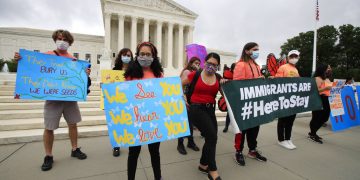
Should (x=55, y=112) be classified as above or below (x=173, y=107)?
below

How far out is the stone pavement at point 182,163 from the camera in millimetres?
2797

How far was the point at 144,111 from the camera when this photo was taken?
6.95 feet

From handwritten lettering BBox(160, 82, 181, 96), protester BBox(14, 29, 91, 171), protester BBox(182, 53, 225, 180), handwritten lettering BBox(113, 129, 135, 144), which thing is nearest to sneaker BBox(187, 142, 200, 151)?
protester BBox(182, 53, 225, 180)

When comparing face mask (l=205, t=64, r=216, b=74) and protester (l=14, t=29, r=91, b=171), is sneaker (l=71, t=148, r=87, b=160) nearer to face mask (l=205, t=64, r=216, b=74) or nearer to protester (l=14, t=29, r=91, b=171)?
protester (l=14, t=29, r=91, b=171)

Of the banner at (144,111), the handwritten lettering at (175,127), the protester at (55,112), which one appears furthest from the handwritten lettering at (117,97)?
the protester at (55,112)

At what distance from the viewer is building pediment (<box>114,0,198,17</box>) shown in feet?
117

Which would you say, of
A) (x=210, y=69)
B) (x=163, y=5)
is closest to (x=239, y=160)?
(x=210, y=69)

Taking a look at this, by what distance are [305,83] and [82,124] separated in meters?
5.87

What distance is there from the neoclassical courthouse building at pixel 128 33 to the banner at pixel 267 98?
30.8m

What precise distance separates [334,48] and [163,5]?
4184cm

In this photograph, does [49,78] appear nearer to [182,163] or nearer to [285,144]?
[182,163]

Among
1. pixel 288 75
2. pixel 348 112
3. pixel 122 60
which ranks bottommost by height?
pixel 348 112

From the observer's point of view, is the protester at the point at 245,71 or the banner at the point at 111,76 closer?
the protester at the point at 245,71

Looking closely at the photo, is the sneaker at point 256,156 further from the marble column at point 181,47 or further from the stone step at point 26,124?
the marble column at point 181,47
